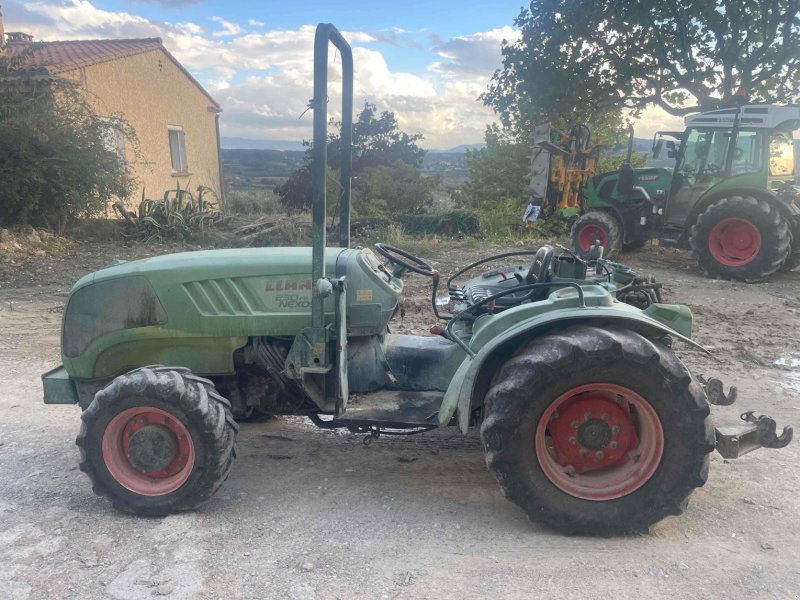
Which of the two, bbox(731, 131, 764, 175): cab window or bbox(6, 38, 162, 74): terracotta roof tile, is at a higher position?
bbox(6, 38, 162, 74): terracotta roof tile

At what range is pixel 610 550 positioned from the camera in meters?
2.89

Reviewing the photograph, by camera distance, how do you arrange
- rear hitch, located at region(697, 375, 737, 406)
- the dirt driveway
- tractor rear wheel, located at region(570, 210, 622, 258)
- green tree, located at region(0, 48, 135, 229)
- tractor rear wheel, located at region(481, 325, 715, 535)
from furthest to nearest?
green tree, located at region(0, 48, 135, 229) → tractor rear wheel, located at region(570, 210, 622, 258) → rear hitch, located at region(697, 375, 737, 406) → tractor rear wheel, located at region(481, 325, 715, 535) → the dirt driveway

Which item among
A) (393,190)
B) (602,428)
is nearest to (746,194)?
(602,428)

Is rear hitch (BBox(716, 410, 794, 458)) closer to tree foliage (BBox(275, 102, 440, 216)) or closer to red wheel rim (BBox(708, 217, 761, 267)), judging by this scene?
red wheel rim (BBox(708, 217, 761, 267))

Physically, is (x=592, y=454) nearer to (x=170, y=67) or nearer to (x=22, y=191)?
(x=22, y=191)

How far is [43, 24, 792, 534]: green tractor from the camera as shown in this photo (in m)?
2.92

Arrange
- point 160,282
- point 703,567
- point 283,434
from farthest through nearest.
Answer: point 283,434
point 160,282
point 703,567

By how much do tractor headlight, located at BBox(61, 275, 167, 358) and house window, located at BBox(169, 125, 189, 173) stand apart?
16.1 m

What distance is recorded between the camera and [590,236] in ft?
37.6

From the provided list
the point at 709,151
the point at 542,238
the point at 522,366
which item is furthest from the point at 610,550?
the point at 542,238

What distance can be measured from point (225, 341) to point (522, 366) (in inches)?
64.5

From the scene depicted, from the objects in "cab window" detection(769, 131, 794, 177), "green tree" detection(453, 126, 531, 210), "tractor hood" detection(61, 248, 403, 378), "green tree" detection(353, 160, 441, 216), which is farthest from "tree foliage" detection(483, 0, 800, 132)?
"tractor hood" detection(61, 248, 403, 378)

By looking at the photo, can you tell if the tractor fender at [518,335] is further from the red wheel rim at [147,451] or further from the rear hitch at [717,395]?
the red wheel rim at [147,451]

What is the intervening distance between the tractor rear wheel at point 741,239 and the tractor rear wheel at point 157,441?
8.33 metres
